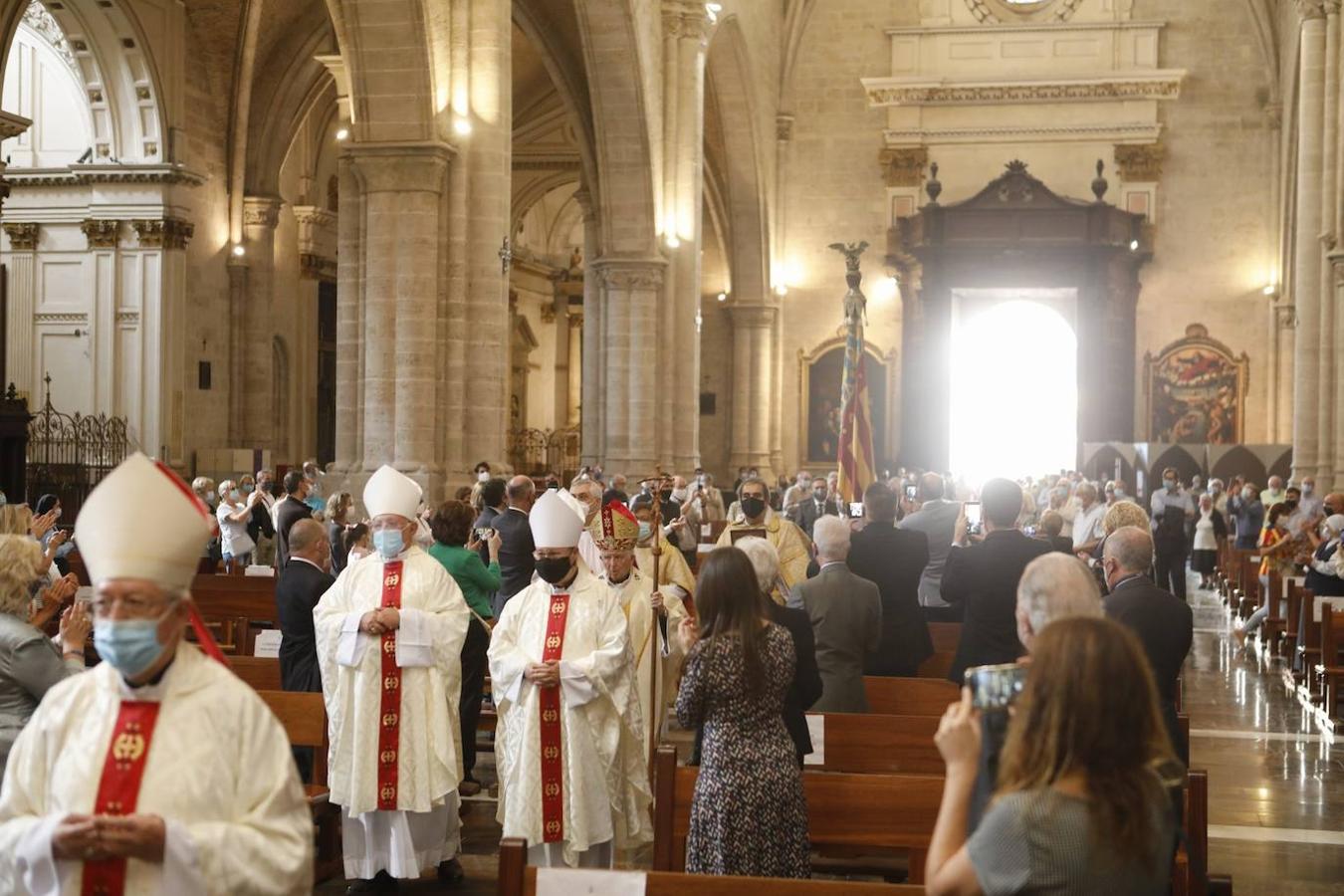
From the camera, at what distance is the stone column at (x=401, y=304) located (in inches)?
607

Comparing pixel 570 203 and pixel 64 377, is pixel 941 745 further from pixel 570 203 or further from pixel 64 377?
pixel 570 203

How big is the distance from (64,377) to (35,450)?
1.41 metres

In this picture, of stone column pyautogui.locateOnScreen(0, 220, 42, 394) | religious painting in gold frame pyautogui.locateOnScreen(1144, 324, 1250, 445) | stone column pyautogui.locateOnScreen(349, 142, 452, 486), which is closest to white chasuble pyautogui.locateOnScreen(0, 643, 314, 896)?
stone column pyautogui.locateOnScreen(349, 142, 452, 486)

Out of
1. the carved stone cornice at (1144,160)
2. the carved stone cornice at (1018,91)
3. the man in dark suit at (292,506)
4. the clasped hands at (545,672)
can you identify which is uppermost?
the carved stone cornice at (1018,91)

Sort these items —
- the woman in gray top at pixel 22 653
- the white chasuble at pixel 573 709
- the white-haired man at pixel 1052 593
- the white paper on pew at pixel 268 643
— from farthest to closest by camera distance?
the white paper on pew at pixel 268 643 → the white chasuble at pixel 573 709 → the woman in gray top at pixel 22 653 → the white-haired man at pixel 1052 593

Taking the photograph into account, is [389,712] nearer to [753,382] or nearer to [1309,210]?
[1309,210]

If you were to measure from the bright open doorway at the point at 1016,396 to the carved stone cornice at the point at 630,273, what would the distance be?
12433mm

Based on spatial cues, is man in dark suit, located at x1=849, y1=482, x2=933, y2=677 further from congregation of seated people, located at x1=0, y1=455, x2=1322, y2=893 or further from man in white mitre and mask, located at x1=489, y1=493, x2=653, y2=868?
man in white mitre and mask, located at x1=489, y1=493, x2=653, y2=868

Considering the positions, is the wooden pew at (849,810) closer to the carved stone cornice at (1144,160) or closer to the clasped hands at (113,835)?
the clasped hands at (113,835)

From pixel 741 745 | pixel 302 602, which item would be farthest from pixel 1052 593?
pixel 302 602

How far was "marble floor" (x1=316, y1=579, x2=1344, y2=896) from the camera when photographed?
720 cm

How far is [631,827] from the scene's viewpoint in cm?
657

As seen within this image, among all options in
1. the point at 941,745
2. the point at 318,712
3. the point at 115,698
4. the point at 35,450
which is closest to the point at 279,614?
the point at 318,712

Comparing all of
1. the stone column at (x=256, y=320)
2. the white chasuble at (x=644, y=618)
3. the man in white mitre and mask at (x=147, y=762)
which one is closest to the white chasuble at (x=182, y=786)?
the man in white mitre and mask at (x=147, y=762)
